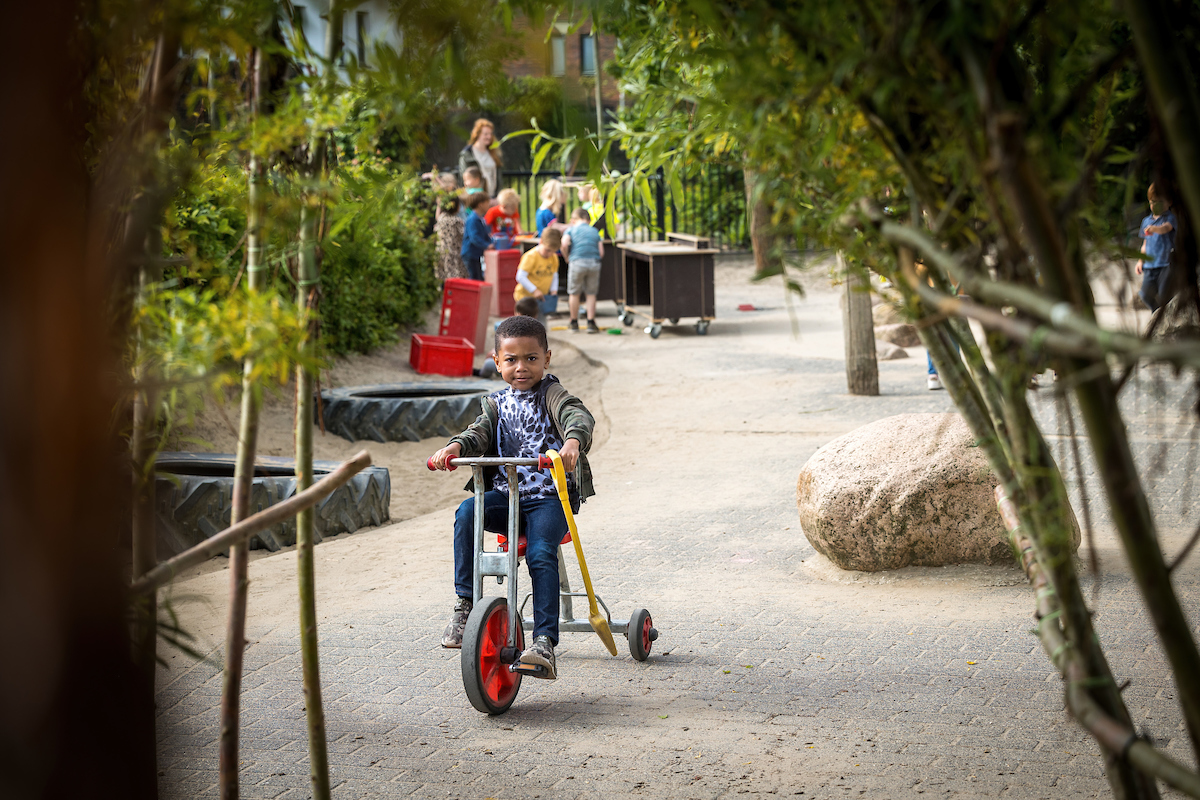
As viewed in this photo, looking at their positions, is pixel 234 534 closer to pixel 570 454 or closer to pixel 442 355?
pixel 570 454

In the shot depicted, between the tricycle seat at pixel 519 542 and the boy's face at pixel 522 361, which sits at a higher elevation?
the boy's face at pixel 522 361

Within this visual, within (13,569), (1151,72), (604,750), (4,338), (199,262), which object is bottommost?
(604,750)

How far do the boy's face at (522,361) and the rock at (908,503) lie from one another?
73.7 inches

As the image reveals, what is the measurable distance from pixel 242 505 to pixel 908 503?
3.80 meters

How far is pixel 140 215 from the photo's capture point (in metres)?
1.91

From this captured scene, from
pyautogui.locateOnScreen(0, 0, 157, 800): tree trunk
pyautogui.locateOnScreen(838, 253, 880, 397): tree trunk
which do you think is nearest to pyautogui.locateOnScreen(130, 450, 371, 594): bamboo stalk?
pyautogui.locateOnScreen(0, 0, 157, 800): tree trunk

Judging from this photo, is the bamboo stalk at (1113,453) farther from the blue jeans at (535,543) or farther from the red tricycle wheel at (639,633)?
the red tricycle wheel at (639,633)

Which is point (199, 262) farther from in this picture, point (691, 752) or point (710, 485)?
point (710, 485)

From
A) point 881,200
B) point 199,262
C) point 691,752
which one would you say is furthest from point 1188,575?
point 199,262

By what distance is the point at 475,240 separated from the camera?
1492 centimetres

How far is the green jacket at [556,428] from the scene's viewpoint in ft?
13.8

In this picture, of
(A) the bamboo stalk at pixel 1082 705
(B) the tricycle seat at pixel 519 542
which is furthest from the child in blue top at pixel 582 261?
(A) the bamboo stalk at pixel 1082 705

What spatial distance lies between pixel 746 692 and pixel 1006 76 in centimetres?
296

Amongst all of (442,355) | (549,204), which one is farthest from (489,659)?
→ (549,204)
